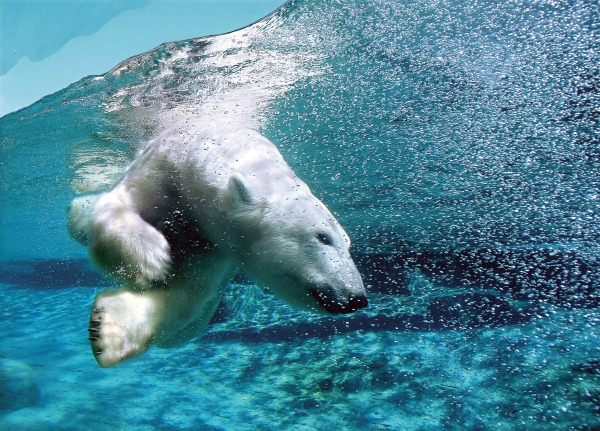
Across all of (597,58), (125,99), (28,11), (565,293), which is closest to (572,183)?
(597,58)

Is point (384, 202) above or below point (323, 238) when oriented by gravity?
below

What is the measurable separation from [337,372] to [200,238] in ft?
17.2

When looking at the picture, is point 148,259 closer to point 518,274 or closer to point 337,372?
point 337,372

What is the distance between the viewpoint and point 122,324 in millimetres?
1827

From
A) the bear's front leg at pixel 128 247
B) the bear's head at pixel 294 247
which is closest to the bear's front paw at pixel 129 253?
the bear's front leg at pixel 128 247

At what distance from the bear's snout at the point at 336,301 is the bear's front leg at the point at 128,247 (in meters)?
0.83

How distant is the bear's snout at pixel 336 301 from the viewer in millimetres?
1778

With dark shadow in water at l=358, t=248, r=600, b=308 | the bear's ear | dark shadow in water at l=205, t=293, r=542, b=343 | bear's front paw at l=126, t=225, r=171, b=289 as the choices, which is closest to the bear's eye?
the bear's ear

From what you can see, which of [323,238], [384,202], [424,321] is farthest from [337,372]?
[323,238]

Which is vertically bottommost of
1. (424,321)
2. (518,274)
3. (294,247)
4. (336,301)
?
(424,321)

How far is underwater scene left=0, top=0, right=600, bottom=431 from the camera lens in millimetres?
4105

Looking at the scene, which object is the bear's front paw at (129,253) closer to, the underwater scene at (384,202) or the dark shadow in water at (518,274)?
the underwater scene at (384,202)

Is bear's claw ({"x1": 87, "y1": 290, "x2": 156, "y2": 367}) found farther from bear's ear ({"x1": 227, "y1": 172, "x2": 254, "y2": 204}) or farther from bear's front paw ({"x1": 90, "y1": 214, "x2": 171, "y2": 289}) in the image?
bear's ear ({"x1": 227, "y1": 172, "x2": 254, "y2": 204})

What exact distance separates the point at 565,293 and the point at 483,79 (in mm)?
7604
